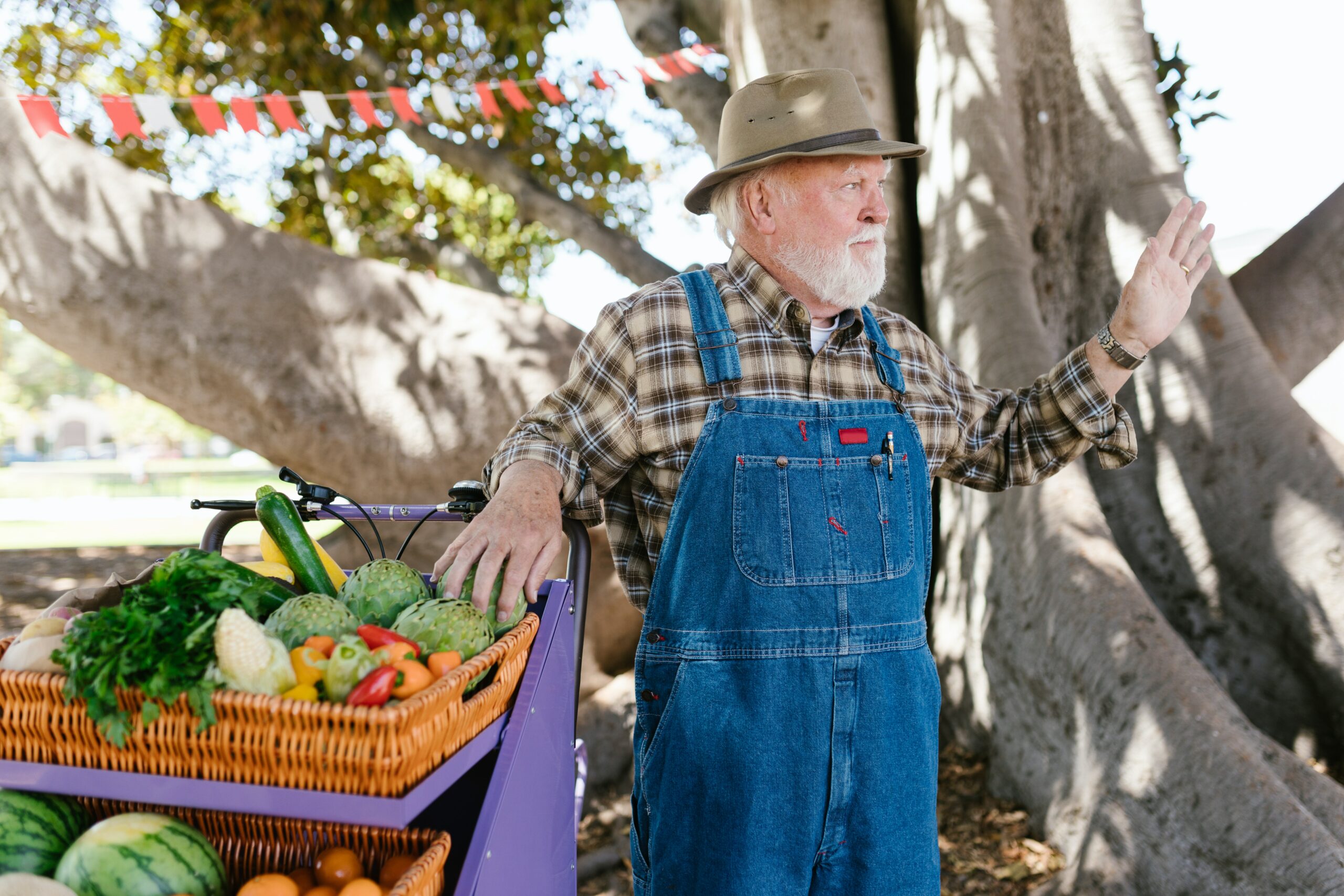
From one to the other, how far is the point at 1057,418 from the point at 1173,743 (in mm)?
1098

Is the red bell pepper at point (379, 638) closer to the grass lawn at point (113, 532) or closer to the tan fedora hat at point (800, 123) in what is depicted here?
the tan fedora hat at point (800, 123)

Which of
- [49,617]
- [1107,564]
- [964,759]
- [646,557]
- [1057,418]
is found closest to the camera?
[49,617]

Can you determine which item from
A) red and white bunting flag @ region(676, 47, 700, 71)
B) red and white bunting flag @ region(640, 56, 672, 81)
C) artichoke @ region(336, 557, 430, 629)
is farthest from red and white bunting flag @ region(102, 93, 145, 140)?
artichoke @ region(336, 557, 430, 629)

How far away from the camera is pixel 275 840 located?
49.9 inches

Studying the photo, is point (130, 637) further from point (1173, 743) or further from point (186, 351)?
point (186, 351)

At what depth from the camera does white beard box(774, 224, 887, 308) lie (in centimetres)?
210

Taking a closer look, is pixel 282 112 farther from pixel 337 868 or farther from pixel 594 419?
pixel 337 868

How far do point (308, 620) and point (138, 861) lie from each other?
329mm

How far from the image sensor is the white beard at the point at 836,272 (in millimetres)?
2102

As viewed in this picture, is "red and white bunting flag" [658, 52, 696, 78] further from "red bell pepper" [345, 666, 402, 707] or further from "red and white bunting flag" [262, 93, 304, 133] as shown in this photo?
"red bell pepper" [345, 666, 402, 707]

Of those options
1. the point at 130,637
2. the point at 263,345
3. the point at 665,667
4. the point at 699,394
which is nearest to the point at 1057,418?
the point at 699,394

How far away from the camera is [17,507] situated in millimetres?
24312

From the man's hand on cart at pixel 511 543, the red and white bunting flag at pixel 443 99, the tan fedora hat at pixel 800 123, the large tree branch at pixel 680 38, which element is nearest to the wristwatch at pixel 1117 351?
the tan fedora hat at pixel 800 123

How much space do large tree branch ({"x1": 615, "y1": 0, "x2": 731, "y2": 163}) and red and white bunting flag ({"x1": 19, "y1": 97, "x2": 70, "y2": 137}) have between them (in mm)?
3191
